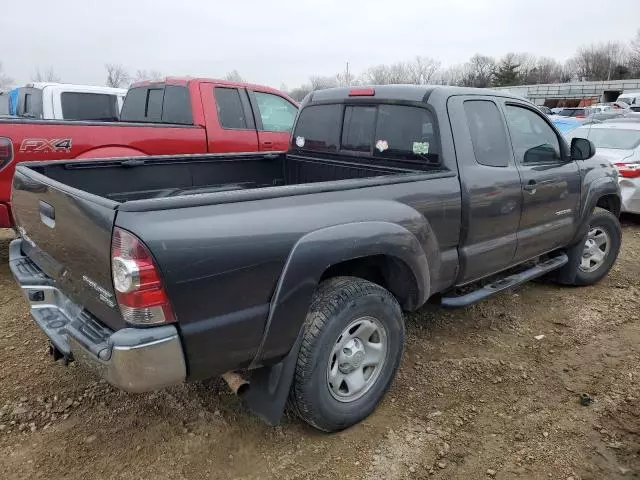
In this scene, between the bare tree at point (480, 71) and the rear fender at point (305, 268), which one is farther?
the bare tree at point (480, 71)

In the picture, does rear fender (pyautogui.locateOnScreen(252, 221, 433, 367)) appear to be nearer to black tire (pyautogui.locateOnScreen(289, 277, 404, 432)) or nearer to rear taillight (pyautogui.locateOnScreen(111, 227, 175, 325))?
black tire (pyautogui.locateOnScreen(289, 277, 404, 432))

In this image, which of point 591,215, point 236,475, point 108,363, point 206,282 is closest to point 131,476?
point 236,475

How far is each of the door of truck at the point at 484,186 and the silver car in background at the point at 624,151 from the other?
395 centimetres

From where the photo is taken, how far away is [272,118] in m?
6.84

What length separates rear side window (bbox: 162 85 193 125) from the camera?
6.13m

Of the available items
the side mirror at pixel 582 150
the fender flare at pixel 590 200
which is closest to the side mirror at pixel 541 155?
the side mirror at pixel 582 150

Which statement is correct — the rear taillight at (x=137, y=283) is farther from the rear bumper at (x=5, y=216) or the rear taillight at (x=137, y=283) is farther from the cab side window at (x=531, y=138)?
the rear bumper at (x=5, y=216)

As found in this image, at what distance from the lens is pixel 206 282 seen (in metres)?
2.05

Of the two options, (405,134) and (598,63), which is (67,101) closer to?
(405,134)

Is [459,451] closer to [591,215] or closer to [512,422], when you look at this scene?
[512,422]

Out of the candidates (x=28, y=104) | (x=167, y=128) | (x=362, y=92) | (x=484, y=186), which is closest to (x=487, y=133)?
(x=484, y=186)

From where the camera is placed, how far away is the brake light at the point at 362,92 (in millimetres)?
3663

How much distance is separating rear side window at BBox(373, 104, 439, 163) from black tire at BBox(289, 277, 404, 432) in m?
1.09

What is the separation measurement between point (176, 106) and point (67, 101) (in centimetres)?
330
